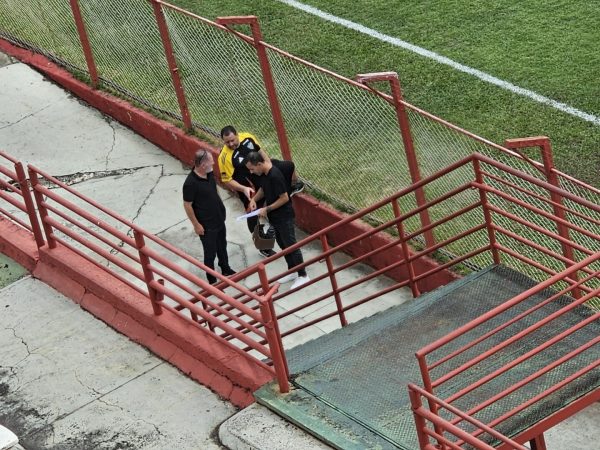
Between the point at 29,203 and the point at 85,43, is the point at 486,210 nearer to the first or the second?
the point at 29,203

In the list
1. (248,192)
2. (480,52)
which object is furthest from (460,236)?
(480,52)

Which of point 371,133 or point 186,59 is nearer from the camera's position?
point 371,133

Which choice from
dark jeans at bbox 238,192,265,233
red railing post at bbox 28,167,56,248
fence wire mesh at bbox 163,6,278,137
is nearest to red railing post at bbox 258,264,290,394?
red railing post at bbox 28,167,56,248

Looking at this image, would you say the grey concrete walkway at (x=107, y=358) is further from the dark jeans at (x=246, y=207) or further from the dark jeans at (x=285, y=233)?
the dark jeans at (x=285, y=233)

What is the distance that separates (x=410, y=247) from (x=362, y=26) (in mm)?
5605

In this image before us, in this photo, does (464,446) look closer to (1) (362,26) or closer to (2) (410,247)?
(2) (410,247)

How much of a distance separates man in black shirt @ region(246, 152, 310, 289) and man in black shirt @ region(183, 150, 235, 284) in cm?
39

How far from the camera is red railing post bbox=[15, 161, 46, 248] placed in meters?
11.0

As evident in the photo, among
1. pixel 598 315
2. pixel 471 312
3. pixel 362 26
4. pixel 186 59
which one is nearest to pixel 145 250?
pixel 471 312

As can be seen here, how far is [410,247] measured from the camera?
13320 mm

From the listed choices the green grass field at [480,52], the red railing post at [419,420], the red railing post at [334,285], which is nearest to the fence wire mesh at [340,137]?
the red railing post at [334,285]

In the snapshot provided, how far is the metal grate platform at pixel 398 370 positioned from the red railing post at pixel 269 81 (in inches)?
137

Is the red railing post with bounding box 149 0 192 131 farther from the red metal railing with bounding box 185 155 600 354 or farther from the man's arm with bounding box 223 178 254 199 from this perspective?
the red metal railing with bounding box 185 155 600 354

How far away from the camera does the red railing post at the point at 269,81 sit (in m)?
13.3
